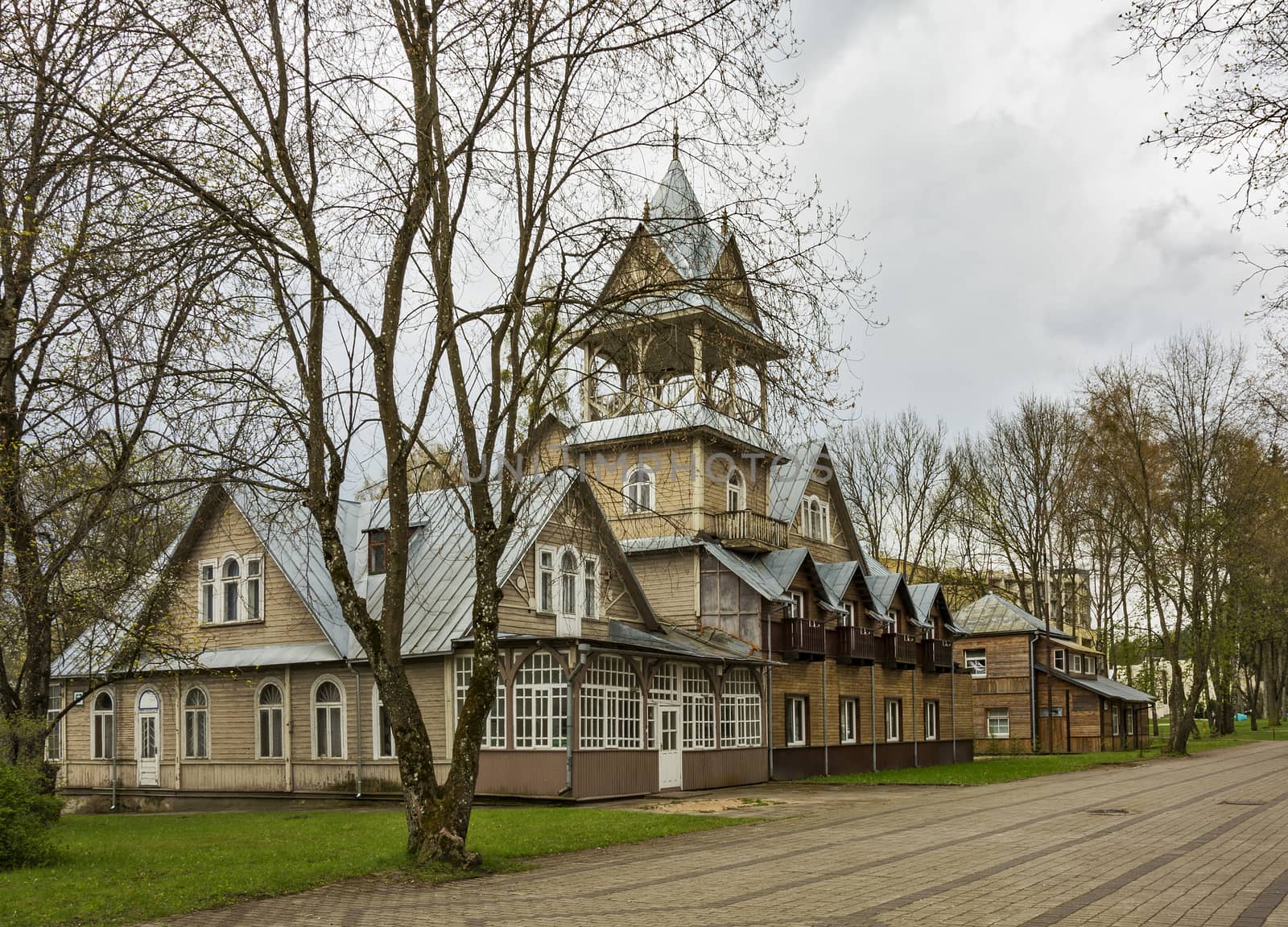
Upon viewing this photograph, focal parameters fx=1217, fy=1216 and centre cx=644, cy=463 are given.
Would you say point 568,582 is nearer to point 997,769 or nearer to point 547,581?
point 547,581

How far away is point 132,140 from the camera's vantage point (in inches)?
503

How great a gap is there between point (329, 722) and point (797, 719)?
13.4m

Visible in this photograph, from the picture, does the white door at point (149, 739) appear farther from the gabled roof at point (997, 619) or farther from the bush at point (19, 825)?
the gabled roof at point (997, 619)

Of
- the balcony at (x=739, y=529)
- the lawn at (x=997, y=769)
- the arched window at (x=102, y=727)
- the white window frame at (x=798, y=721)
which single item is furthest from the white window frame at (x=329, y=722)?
the lawn at (x=997, y=769)

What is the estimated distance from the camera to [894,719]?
40438 millimetres

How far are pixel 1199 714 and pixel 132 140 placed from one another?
99.7 meters

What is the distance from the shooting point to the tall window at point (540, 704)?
2497 centimetres

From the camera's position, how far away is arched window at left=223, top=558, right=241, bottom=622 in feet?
99.3

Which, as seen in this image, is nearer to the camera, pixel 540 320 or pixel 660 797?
pixel 540 320

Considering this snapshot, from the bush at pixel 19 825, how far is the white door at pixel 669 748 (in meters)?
15.1

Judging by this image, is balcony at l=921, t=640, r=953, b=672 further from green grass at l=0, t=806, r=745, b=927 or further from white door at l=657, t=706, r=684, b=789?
green grass at l=0, t=806, r=745, b=927

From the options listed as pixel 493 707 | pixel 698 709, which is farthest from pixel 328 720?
pixel 698 709

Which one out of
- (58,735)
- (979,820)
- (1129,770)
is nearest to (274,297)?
(979,820)

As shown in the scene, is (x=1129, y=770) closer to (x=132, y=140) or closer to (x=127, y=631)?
(x=127, y=631)
